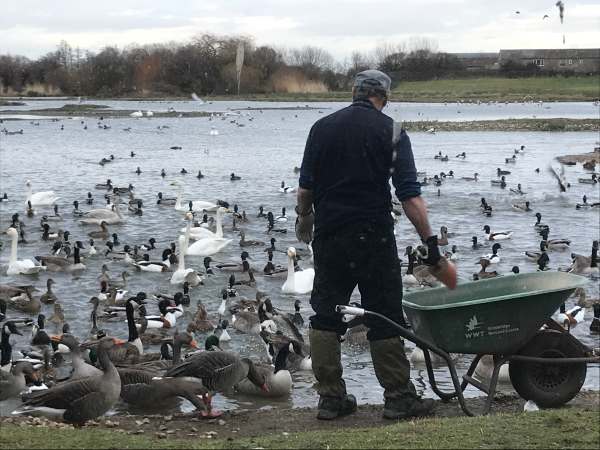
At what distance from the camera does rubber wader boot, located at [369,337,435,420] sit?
24.5 feet

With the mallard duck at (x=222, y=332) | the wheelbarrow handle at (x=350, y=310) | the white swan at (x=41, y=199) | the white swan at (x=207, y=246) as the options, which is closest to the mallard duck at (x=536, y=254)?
the white swan at (x=207, y=246)

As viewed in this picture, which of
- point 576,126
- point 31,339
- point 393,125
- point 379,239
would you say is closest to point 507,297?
point 379,239

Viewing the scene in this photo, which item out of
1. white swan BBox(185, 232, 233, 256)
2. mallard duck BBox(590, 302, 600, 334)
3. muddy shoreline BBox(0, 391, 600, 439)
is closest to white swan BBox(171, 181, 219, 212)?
white swan BBox(185, 232, 233, 256)

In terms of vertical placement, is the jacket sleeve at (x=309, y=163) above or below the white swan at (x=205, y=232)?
above

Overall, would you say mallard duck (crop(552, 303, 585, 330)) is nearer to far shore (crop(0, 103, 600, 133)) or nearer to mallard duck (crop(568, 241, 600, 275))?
mallard duck (crop(568, 241, 600, 275))

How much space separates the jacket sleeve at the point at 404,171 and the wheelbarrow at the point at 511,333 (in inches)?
36.1

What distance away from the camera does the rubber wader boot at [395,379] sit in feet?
24.5

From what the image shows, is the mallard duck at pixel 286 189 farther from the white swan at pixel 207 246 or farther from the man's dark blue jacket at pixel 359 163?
the man's dark blue jacket at pixel 359 163

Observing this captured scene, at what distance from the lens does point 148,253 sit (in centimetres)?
2158

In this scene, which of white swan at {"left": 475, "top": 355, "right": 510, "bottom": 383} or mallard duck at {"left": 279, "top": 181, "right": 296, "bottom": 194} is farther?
mallard duck at {"left": 279, "top": 181, "right": 296, "bottom": 194}

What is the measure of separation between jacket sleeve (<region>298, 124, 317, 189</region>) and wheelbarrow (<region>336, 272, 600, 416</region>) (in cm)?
102

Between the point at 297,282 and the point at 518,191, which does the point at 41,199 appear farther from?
the point at 518,191

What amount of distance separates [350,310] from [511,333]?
1.40m

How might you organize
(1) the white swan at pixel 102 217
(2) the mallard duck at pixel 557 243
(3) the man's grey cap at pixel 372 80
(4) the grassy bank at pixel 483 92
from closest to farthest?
(3) the man's grey cap at pixel 372 80 < (2) the mallard duck at pixel 557 243 < (1) the white swan at pixel 102 217 < (4) the grassy bank at pixel 483 92
